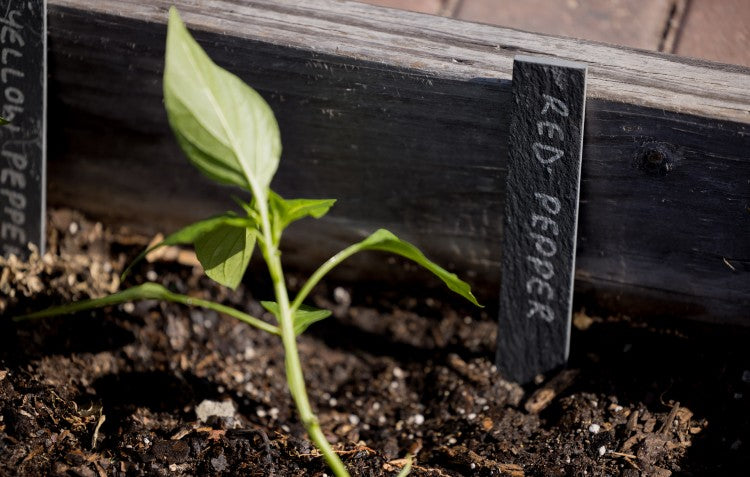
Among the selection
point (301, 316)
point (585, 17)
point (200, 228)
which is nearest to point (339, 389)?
point (301, 316)

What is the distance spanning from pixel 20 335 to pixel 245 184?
1.81ft

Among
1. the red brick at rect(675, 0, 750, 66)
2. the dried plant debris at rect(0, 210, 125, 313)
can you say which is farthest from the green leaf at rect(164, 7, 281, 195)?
the red brick at rect(675, 0, 750, 66)

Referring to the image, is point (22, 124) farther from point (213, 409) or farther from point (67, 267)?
point (213, 409)

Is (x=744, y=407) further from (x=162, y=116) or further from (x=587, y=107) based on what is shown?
(x=162, y=116)

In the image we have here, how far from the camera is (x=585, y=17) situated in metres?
1.84

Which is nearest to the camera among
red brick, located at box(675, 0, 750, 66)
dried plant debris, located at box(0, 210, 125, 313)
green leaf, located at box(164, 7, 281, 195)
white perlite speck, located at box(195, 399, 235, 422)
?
green leaf, located at box(164, 7, 281, 195)

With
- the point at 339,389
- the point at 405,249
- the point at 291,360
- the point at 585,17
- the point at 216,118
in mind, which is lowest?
the point at 339,389

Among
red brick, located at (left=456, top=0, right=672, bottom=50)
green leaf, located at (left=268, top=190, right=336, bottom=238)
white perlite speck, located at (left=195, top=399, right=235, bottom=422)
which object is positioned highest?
red brick, located at (left=456, top=0, right=672, bottom=50)

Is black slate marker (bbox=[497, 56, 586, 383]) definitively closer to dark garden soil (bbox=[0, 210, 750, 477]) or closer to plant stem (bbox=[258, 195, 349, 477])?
dark garden soil (bbox=[0, 210, 750, 477])

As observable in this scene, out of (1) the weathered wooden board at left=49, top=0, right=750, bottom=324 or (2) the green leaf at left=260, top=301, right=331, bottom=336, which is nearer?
(2) the green leaf at left=260, top=301, right=331, bottom=336

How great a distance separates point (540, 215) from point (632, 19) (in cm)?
75

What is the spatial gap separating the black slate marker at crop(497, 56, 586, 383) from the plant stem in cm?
40

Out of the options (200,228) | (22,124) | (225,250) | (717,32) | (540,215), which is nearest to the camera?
(200,228)

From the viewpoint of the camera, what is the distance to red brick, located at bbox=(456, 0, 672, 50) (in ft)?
5.89
